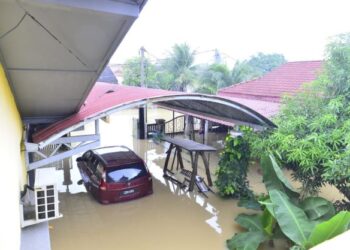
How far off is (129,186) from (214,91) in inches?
523

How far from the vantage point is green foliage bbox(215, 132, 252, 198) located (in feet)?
28.5

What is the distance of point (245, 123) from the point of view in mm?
8523

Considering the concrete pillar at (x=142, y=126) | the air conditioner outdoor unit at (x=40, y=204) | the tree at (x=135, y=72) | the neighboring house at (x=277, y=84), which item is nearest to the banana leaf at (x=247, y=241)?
the air conditioner outdoor unit at (x=40, y=204)

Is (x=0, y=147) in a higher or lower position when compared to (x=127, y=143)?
higher

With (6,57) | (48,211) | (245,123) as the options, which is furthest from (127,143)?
(6,57)

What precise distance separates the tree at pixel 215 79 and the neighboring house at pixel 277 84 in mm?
4051

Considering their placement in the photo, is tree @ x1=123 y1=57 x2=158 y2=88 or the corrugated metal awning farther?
tree @ x1=123 y1=57 x2=158 y2=88

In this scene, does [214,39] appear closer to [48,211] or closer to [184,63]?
[184,63]

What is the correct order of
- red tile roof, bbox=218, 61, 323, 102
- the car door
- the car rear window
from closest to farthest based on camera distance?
the car rear window → the car door → red tile roof, bbox=218, 61, 323, 102

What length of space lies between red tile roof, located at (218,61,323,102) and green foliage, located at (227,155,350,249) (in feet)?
25.3

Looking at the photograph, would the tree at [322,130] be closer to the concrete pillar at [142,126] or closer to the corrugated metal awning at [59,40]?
Answer: the corrugated metal awning at [59,40]

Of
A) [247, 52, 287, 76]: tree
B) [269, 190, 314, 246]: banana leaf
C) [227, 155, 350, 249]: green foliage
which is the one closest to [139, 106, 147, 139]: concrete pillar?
[227, 155, 350, 249]: green foliage

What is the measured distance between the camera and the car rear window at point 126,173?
26.6ft

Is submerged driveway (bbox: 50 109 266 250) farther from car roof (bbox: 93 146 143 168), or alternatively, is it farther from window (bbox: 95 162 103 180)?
car roof (bbox: 93 146 143 168)
